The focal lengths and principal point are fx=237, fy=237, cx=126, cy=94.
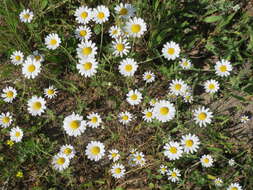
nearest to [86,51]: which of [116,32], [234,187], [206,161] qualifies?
[116,32]

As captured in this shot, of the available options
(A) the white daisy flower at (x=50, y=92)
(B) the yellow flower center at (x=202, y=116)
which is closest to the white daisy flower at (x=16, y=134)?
(A) the white daisy flower at (x=50, y=92)

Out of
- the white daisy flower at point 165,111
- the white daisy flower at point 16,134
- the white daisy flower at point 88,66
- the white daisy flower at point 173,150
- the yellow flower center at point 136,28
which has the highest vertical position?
the yellow flower center at point 136,28

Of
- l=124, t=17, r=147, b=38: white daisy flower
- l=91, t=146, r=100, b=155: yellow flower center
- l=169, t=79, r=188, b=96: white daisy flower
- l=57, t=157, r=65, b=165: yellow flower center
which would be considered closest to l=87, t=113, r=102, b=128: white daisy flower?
l=91, t=146, r=100, b=155: yellow flower center

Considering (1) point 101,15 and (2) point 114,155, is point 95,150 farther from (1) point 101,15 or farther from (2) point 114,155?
(1) point 101,15

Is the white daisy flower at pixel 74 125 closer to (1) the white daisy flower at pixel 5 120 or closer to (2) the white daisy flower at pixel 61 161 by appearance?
(2) the white daisy flower at pixel 61 161

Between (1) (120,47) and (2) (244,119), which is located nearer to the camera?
(1) (120,47)

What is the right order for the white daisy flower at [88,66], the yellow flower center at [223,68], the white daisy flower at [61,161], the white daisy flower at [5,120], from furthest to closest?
the white daisy flower at [5,120]
the yellow flower center at [223,68]
the white daisy flower at [61,161]
the white daisy flower at [88,66]
